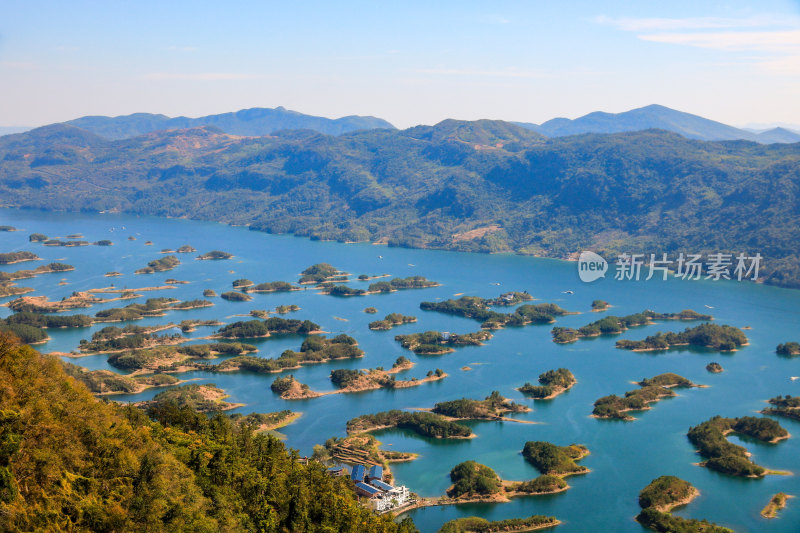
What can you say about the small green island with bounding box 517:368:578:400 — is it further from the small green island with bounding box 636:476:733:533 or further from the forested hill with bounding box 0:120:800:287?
the forested hill with bounding box 0:120:800:287

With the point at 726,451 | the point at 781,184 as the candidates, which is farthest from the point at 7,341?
the point at 781,184

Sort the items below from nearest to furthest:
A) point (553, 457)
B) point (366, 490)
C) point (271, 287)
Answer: point (366, 490)
point (553, 457)
point (271, 287)

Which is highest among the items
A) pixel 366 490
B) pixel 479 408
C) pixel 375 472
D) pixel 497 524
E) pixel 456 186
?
pixel 456 186

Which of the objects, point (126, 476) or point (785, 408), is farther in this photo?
point (785, 408)

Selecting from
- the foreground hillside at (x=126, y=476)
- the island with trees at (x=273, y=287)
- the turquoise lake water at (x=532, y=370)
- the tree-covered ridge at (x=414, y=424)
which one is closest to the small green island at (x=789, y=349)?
the turquoise lake water at (x=532, y=370)

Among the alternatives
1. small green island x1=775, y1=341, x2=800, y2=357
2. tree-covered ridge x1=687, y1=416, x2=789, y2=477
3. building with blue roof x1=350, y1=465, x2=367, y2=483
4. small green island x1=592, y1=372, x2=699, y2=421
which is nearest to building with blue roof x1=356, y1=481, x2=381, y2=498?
building with blue roof x1=350, y1=465, x2=367, y2=483

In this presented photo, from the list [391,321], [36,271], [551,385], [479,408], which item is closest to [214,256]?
[36,271]

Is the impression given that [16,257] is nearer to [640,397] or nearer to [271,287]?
[271,287]

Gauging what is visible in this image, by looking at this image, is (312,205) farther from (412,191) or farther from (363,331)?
(363,331)
